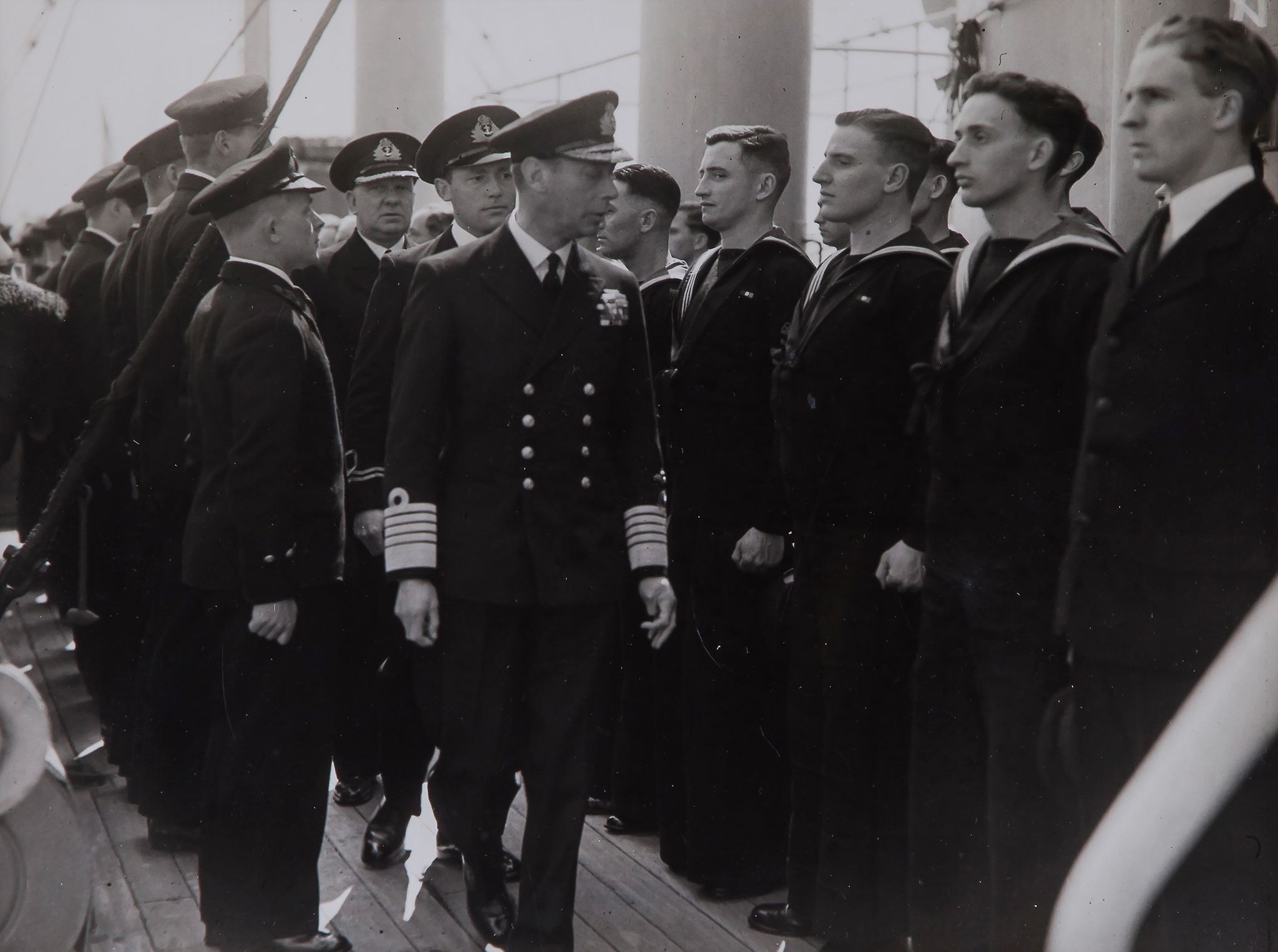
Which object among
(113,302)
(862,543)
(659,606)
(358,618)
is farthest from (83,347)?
(862,543)

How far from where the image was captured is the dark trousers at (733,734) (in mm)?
4098

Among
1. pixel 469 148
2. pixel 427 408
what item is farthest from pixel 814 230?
pixel 427 408

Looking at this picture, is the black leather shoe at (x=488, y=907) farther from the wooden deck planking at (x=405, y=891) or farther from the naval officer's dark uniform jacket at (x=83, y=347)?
the naval officer's dark uniform jacket at (x=83, y=347)

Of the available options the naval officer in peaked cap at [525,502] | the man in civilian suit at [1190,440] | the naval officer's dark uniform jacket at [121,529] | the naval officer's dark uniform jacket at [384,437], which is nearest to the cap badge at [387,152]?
the naval officer's dark uniform jacket at [384,437]

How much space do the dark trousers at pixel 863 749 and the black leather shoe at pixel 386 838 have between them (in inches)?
59.5

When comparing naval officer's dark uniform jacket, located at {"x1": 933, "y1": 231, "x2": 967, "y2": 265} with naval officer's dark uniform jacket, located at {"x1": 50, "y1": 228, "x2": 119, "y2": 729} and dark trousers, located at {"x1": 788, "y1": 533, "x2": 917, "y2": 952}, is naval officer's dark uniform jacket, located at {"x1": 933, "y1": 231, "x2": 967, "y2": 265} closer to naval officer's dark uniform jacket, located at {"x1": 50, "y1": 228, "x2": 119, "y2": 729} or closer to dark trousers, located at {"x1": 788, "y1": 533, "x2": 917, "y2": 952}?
dark trousers, located at {"x1": 788, "y1": 533, "x2": 917, "y2": 952}

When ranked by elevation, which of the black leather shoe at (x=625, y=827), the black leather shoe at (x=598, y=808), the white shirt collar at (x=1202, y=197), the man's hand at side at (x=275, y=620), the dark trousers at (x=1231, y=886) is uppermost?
the white shirt collar at (x=1202, y=197)

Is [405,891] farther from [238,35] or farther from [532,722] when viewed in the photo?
[238,35]

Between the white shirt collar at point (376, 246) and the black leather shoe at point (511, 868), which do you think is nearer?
the black leather shoe at point (511, 868)

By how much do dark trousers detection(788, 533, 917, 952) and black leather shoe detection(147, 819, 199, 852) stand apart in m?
2.17

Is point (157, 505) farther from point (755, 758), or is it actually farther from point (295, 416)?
point (755, 758)

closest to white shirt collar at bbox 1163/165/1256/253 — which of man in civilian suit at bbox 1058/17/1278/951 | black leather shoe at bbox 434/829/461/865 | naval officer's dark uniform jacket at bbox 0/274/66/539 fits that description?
man in civilian suit at bbox 1058/17/1278/951

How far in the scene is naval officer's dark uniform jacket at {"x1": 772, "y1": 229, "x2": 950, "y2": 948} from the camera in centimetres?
344

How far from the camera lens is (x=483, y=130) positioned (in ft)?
14.9
